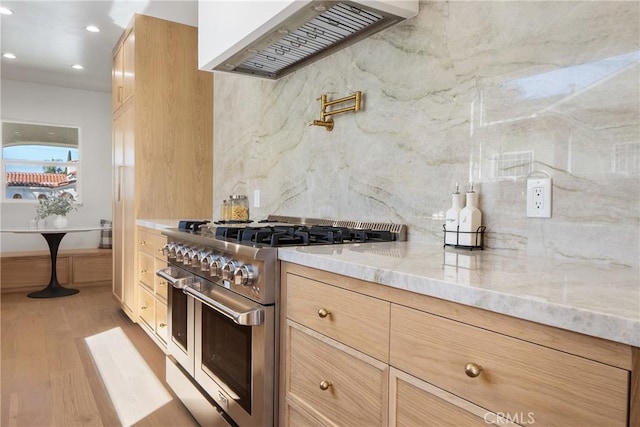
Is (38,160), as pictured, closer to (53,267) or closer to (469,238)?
(53,267)

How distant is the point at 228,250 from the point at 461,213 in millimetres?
810

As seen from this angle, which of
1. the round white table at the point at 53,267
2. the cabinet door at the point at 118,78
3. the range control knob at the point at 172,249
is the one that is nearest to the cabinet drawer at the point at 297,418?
the range control knob at the point at 172,249

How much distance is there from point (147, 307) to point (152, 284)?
0.75ft

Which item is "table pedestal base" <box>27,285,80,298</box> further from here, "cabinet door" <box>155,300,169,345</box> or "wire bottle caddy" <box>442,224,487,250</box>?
"wire bottle caddy" <box>442,224,487,250</box>

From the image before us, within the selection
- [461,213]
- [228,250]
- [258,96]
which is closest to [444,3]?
[461,213]

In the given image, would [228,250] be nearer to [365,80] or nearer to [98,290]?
[365,80]

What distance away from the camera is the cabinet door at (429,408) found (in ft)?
2.39

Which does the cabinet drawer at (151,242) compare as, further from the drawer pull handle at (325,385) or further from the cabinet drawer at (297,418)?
the drawer pull handle at (325,385)

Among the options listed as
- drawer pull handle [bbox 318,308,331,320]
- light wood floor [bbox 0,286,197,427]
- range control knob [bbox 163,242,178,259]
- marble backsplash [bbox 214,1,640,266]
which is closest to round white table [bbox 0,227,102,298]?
light wood floor [bbox 0,286,197,427]

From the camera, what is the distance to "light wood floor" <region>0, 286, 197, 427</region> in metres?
2.01

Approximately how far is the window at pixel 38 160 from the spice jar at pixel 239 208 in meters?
4.24

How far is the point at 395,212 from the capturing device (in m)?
1.71

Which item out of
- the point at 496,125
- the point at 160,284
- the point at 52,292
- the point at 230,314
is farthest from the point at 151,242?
the point at 52,292

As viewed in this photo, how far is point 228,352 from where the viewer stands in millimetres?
1568
